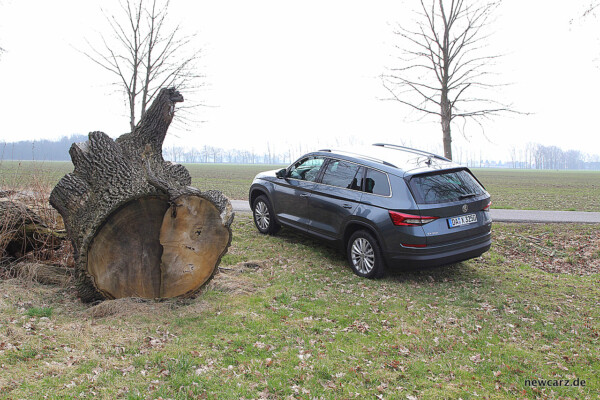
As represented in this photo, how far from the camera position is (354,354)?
420cm

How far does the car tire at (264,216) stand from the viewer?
8.93m

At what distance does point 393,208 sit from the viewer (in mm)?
6152

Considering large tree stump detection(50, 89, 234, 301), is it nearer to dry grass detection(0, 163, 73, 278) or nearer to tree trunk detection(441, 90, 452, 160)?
dry grass detection(0, 163, 73, 278)

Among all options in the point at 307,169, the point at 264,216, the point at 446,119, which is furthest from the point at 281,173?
the point at 446,119

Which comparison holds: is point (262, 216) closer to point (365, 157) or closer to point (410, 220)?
point (365, 157)

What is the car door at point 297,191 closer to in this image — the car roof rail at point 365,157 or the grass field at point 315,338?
the car roof rail at point 365,157

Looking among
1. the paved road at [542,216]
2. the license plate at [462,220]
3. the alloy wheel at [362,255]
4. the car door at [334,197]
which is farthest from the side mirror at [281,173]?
the paved road at [542,216]

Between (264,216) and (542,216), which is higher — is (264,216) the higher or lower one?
the higher one

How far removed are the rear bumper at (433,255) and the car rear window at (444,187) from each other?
0.68m

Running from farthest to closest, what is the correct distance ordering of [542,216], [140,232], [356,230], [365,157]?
[542,216], [365,157], [356,230], [140,232]

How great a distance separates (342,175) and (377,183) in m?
0.84

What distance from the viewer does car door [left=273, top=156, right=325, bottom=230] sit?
780 centimetres

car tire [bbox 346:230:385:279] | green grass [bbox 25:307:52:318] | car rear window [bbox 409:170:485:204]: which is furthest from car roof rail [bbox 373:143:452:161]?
green grass [bbox 25:307:52:318]

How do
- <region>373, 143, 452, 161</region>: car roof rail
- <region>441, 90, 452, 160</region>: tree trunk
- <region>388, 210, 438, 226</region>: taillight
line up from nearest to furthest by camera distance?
<region>388, 210, 438, 226</region>: taillight, <region>373, 143, 452, 161</region>: car roof rail, <region>441, 90, 452, 160</region>: tree trunk
